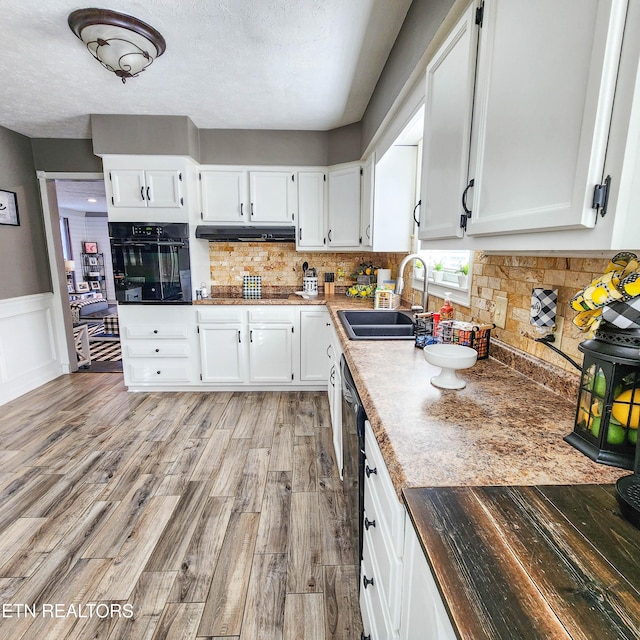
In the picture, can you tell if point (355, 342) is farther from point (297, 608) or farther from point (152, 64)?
point (152, 64)

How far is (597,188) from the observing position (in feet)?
1.94

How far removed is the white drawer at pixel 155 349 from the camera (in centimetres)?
336

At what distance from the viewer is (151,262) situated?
321cm

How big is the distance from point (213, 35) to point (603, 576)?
8.40 feet

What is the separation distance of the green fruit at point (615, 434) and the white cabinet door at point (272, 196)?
3111 millimetres

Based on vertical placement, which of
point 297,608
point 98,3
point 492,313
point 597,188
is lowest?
point 297,608

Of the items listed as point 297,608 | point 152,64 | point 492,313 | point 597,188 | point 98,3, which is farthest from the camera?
point 152,64

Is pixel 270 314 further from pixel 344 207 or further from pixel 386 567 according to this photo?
pixel 386 567

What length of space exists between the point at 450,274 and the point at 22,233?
4.09 metres

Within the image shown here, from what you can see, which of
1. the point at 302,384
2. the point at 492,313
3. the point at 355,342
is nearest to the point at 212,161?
the point at 302,384

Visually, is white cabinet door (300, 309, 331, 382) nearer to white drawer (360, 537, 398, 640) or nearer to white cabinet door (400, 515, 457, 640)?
white drawer (360, 537, 398, 640)

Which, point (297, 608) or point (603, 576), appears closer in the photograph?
point (603, 576)

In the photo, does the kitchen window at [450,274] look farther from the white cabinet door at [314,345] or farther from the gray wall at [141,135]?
the gray wall at [141,135]

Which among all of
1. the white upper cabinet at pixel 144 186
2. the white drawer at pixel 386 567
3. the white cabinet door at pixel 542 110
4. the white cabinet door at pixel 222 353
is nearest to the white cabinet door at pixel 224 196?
the white upper cabinet at pixel 144 186
